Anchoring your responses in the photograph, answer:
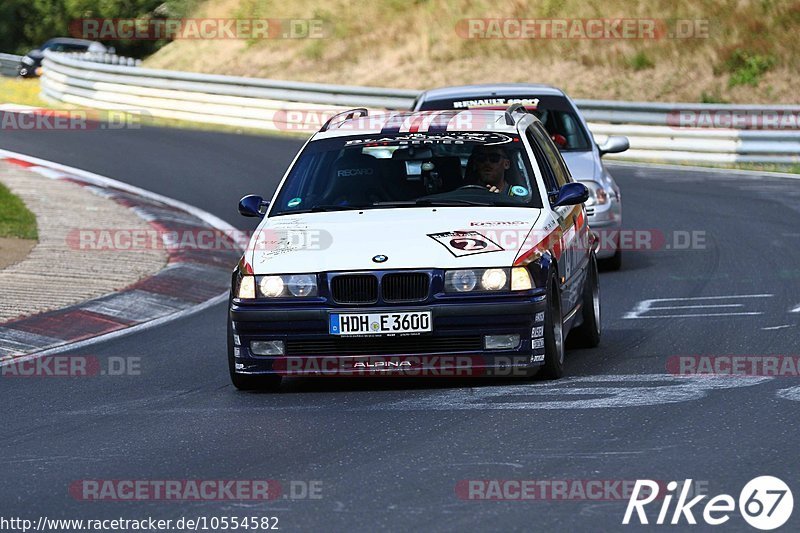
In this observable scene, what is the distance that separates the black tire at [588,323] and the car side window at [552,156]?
0.67 metres

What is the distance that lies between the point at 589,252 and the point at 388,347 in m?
2.69

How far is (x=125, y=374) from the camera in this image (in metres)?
10.1

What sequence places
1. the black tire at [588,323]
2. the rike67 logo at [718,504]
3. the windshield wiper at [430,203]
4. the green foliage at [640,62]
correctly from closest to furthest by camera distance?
the rike67 logo at [718,504] < the windshield wiper at [430,203] < the black tire at [588,323] < the green foliage at [640,62]

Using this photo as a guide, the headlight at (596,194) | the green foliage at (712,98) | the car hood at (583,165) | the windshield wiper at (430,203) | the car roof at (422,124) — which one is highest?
the car roof at (422,124)

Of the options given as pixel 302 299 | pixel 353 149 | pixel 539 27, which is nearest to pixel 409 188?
pixel 353 149

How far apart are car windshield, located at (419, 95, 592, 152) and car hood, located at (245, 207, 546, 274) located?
6014mm

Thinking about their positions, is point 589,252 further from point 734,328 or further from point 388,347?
point 388,347

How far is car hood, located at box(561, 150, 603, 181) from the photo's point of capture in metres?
14.5

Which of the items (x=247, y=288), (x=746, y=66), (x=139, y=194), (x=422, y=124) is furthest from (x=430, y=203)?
(x=746, y=66)

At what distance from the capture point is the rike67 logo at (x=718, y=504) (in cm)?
560

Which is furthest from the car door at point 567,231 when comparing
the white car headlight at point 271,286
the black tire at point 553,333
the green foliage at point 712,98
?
the green foliage at point 712,98

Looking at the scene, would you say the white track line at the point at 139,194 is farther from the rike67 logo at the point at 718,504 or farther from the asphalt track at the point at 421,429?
the rike67 logo at the point at 718,504

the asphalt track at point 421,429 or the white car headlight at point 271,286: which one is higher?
the white car headlight at point 271,286

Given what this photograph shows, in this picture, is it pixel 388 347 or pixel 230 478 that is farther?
pixel 388 347
